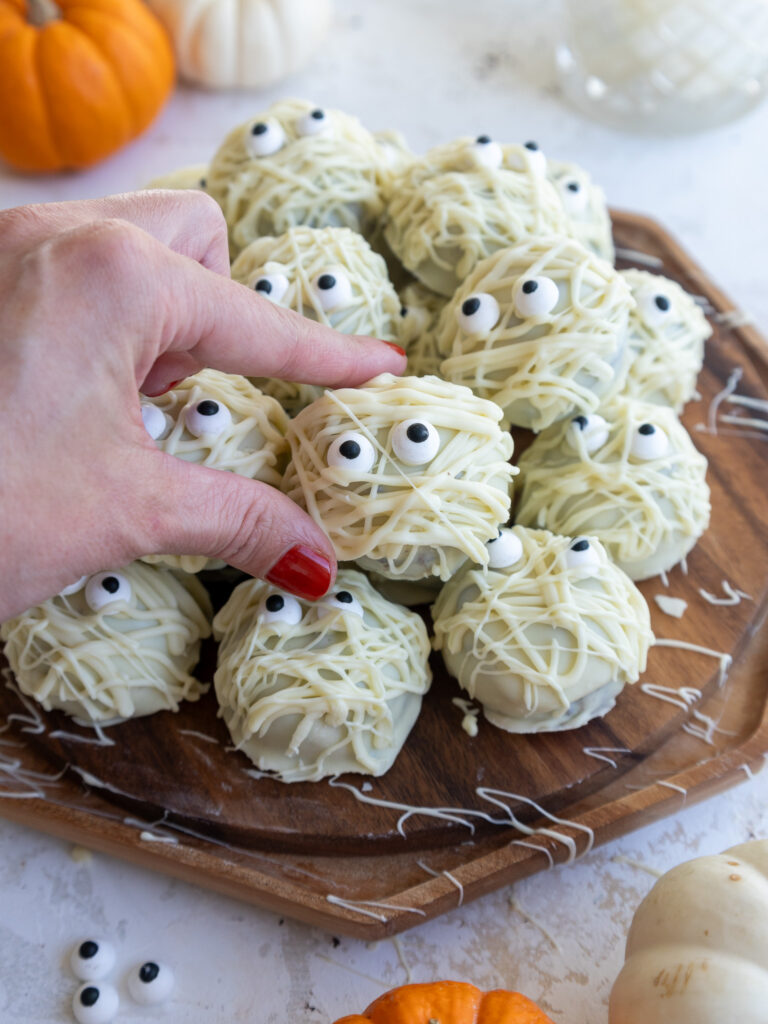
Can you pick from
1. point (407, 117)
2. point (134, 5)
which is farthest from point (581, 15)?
point (134, 5)

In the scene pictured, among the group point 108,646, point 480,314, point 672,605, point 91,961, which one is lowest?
point 91,961

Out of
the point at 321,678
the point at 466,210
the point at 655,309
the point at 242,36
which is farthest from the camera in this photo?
the point at 242,36

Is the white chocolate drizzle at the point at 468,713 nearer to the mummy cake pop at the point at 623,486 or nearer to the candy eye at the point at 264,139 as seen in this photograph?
the mummy cake pop at the point at 623,486

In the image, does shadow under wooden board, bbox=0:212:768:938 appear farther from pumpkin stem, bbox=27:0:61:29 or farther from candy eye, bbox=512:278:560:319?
pumpkin stem, bbox=27:0:61:29

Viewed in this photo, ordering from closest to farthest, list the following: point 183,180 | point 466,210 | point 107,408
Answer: point 107,408 < point 466,210 < point 183,180

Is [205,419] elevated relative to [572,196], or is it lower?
lower

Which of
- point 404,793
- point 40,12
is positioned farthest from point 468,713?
point 40,12

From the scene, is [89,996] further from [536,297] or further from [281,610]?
[536,297]

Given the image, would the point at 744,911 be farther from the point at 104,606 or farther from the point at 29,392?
the point at 29,392
